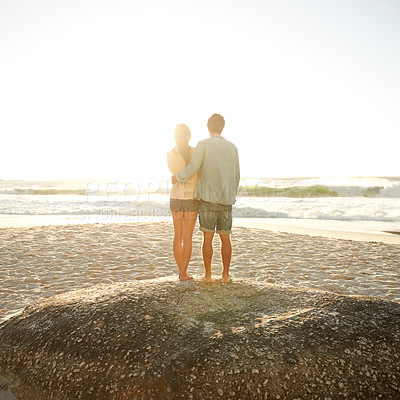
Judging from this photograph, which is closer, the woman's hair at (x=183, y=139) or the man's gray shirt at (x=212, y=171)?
the man's gray shirt at (x=212, y=171)

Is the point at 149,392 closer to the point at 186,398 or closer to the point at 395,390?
the point at 186,398

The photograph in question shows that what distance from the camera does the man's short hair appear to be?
4.25 m

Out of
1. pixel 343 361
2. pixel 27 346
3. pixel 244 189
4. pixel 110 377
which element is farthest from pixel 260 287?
pixel 244 189

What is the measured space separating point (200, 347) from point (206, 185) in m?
1.86

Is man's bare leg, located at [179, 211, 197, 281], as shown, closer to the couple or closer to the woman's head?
the couple

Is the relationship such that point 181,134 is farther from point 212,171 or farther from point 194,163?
A: point 212,171

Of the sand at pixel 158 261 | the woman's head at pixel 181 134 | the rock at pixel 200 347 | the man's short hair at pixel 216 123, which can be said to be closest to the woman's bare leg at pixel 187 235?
the sand at pixel 158 261

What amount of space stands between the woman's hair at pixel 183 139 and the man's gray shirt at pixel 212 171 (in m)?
0.28

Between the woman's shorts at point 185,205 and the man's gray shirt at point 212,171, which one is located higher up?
the man's gray shirt at point 212,171

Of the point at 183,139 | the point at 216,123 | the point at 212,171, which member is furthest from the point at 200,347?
the point at 216,123

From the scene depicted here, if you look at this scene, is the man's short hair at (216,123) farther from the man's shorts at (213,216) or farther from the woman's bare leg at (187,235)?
the woman's bare leg at (187,235)

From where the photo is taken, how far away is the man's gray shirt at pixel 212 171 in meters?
4.08

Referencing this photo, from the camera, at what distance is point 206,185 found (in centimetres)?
411

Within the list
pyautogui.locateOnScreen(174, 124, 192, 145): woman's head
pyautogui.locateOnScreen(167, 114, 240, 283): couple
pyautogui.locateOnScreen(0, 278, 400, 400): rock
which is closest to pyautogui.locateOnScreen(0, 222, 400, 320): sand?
pyautogui.locateOnScreen(167, 114, 240, 283): couple
